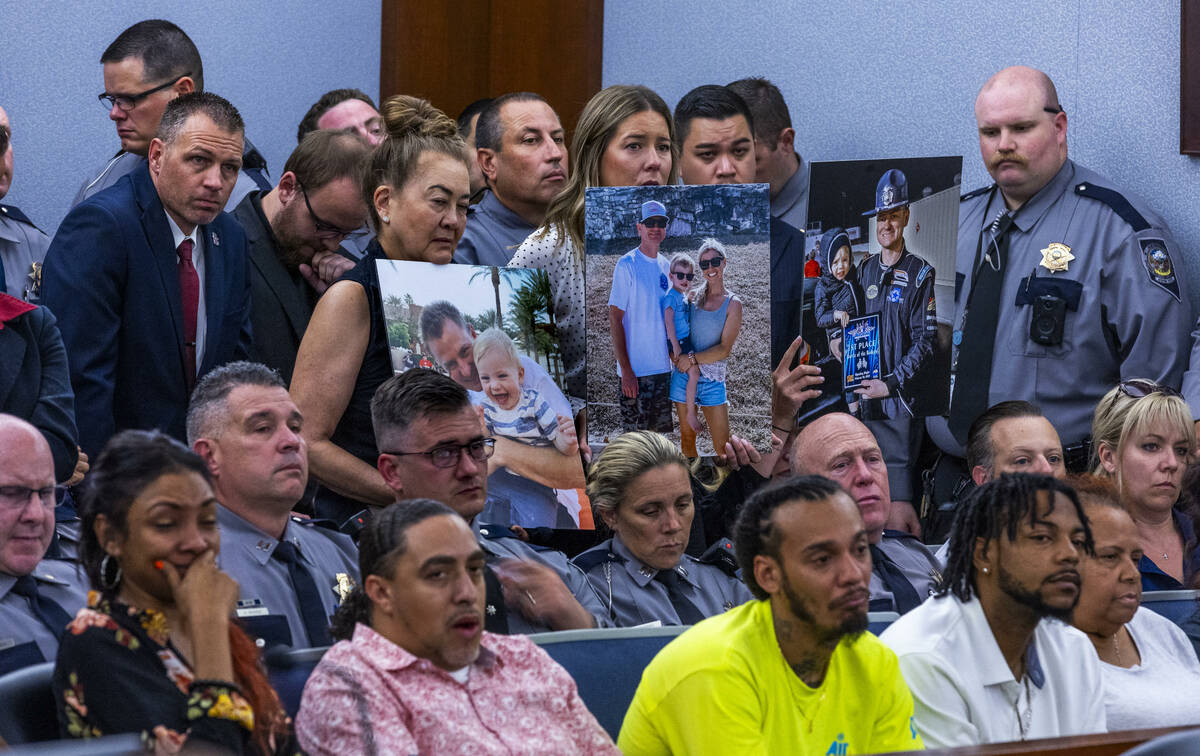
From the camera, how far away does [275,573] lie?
2.73 metres

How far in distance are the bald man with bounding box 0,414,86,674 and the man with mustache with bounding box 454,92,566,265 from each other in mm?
1438

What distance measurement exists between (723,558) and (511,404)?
21.8 inches

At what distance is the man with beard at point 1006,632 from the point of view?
99.8 inches

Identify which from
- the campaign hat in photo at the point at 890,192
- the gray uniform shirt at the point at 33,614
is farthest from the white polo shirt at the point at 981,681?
the gray uniform shirt at the point at 33,614

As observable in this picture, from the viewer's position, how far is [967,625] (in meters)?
2.61

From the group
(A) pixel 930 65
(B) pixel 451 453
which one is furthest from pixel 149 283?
(A) pixel 930 65

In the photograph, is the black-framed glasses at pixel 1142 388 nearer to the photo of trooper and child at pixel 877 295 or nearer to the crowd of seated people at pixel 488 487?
the crowd of seated people at pixel 488 487

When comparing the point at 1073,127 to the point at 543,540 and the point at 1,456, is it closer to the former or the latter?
the point at 543,540

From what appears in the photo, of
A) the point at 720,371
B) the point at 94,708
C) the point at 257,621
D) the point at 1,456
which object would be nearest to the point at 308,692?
the point at 94,708

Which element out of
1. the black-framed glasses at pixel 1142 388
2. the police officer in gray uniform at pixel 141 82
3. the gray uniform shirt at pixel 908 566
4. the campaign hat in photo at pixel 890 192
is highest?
the police officer in gray uniform at pixel 141 82

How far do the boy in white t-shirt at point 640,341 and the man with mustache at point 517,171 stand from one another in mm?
538

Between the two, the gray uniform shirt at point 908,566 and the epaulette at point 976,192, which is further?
the epaulette at point 976,192

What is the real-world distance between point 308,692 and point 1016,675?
121cm

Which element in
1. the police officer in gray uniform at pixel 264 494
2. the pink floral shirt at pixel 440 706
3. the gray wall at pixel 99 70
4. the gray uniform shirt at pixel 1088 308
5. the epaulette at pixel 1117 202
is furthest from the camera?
the gray wall at pixel 99 70
